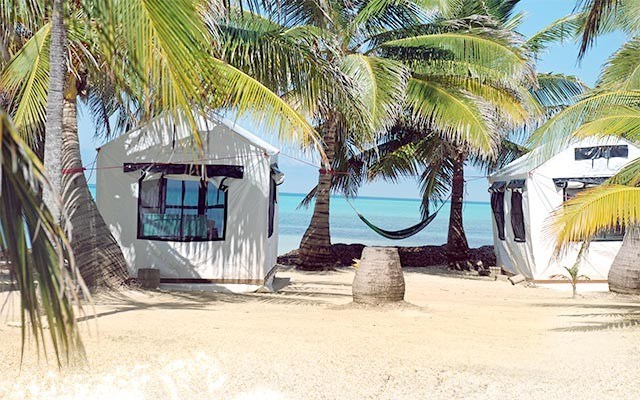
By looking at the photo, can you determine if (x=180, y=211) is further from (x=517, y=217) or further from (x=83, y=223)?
(x=517, y=217)

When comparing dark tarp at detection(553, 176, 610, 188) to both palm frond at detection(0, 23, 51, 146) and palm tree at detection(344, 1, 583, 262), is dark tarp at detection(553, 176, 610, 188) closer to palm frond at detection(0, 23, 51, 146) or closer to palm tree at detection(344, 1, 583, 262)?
palm tree at detection(344, 1, 583, 262)

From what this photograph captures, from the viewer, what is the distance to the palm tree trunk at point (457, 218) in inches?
663

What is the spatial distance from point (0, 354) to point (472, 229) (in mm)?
54943

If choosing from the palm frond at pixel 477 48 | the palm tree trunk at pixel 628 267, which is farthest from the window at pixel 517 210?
the palm tree trunk at pixel 628 267

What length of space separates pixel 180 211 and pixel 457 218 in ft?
27.4

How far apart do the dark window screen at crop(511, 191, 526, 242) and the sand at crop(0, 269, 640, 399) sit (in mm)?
4294

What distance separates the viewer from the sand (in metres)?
4.93

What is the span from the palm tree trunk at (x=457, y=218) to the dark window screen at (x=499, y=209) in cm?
125

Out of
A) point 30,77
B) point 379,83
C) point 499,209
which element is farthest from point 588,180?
point 30,77

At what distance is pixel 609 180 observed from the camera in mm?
7773

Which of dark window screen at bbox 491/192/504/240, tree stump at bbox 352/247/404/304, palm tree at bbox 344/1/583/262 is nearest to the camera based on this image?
tree stump at bbox 352/247/404/304

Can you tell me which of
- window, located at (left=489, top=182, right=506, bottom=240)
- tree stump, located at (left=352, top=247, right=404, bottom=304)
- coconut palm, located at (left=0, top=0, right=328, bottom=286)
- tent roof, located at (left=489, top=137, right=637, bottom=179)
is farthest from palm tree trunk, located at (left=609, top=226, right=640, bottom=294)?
coconut palm, located at (left=0, top=0, right=328, bottom=286)

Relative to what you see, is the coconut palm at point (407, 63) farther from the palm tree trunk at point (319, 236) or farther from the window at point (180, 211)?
the window at point (180, 211)

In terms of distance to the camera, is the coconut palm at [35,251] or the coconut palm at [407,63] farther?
the coconut palm at [407,63]
